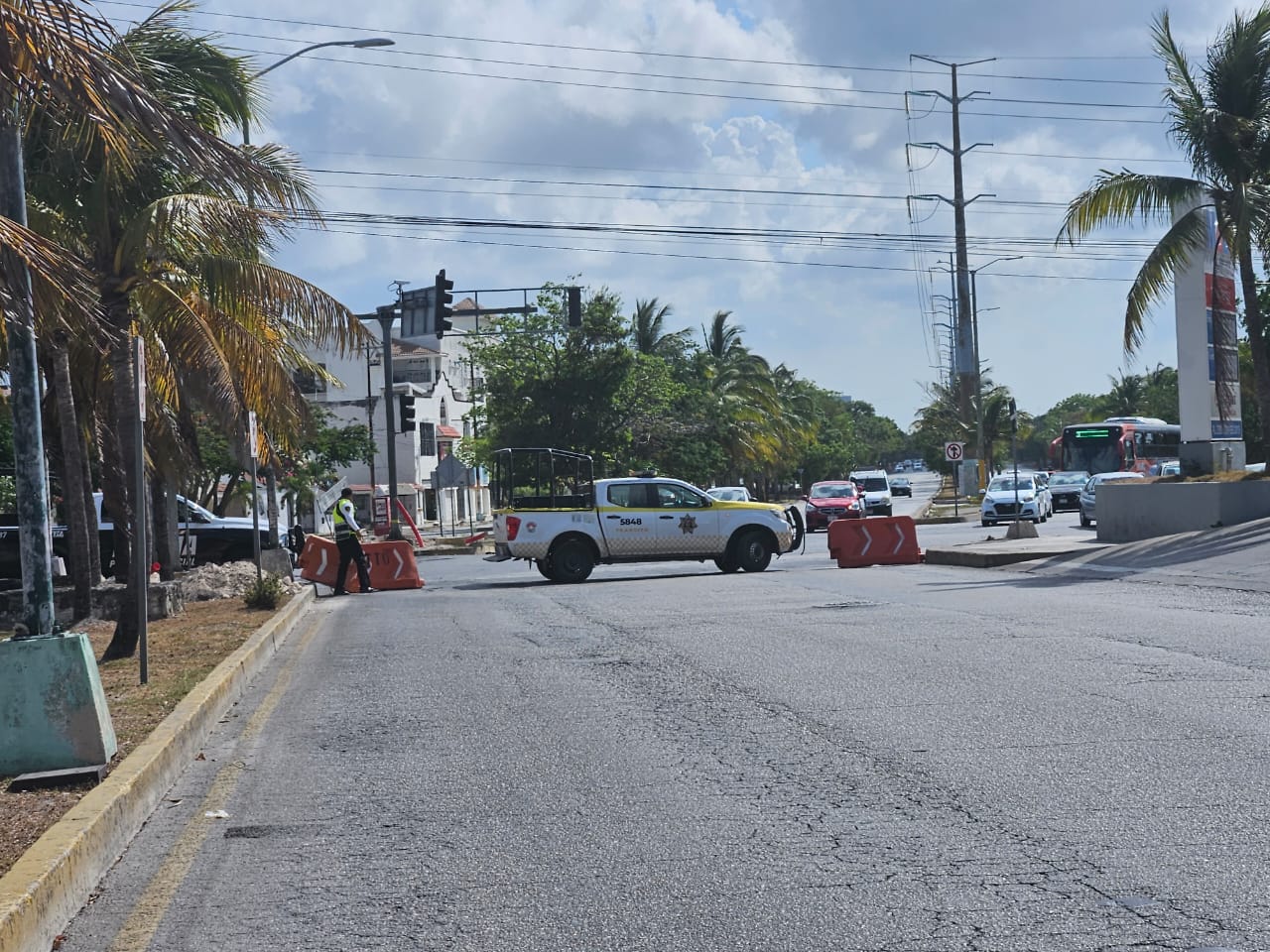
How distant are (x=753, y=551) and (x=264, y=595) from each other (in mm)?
9001

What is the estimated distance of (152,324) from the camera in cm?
1636

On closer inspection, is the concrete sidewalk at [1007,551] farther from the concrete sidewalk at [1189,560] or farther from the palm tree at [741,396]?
the palm tree at [741,396]

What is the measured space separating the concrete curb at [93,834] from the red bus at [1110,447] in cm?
4480

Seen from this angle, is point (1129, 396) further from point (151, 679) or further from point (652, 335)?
point (151, 679)

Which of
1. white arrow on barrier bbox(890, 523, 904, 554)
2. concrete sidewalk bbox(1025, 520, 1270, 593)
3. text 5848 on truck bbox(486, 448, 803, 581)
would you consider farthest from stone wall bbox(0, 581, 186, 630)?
white arrow on barrier bbox(890, 523, 904, 554)

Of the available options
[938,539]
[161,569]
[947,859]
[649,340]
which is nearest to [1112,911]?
[947,859]

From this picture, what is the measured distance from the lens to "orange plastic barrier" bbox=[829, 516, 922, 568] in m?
25.6

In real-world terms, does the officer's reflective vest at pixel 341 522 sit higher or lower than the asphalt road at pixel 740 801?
higher

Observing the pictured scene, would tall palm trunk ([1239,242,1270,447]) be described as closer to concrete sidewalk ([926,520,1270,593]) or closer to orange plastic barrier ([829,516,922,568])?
concrete sidewalk ([926,520,1270,593])

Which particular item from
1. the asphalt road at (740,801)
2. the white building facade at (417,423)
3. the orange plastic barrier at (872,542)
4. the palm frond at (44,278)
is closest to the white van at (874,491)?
the white building facade at (417,423)

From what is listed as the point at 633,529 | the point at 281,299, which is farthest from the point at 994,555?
the point at 281,299

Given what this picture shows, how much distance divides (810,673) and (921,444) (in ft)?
384

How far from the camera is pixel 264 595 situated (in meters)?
19.3

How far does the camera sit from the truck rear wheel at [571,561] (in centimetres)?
2419
